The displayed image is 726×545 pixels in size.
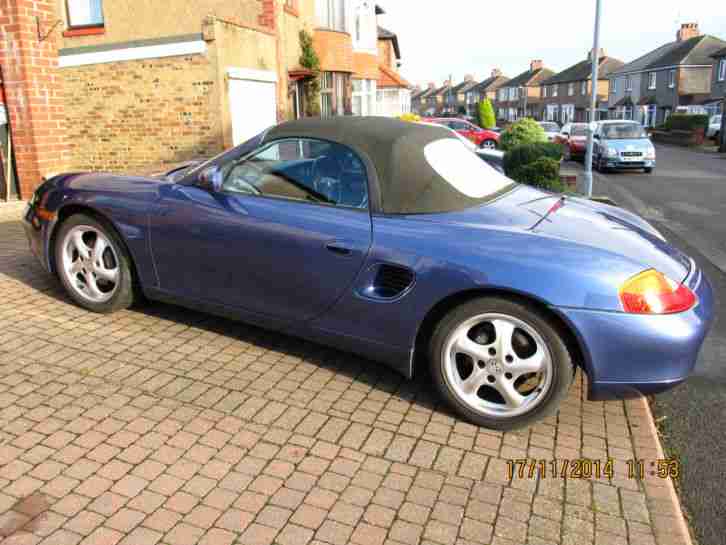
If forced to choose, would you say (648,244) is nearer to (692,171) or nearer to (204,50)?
(204,50)

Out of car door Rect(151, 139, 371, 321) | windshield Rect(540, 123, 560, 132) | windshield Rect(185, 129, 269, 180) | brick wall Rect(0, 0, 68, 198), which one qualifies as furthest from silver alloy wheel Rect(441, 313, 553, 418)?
windshield Rect(540, 123, 560, 132)

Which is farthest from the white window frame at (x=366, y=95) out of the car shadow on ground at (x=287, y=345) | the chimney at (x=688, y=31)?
the chimney at (x=688, y=31)

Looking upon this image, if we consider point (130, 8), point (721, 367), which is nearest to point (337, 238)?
point (721, 367)

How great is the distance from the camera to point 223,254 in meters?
3.97

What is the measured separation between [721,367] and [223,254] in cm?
346

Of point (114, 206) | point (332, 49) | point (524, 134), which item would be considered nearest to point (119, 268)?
point (114, 206)

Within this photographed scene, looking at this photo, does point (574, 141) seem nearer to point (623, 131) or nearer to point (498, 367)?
point (623, 131)

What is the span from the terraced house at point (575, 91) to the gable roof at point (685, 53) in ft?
31.9

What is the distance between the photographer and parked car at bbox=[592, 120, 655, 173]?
739 inches

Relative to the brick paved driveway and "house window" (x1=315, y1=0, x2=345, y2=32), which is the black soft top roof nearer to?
the brick paved driveway

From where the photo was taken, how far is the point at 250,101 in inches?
556

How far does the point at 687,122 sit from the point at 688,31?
102 ft

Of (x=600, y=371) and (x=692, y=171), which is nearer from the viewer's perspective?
(x=600, y=371)

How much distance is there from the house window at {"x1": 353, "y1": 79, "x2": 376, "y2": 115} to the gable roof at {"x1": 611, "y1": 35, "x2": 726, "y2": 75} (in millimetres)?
40526
